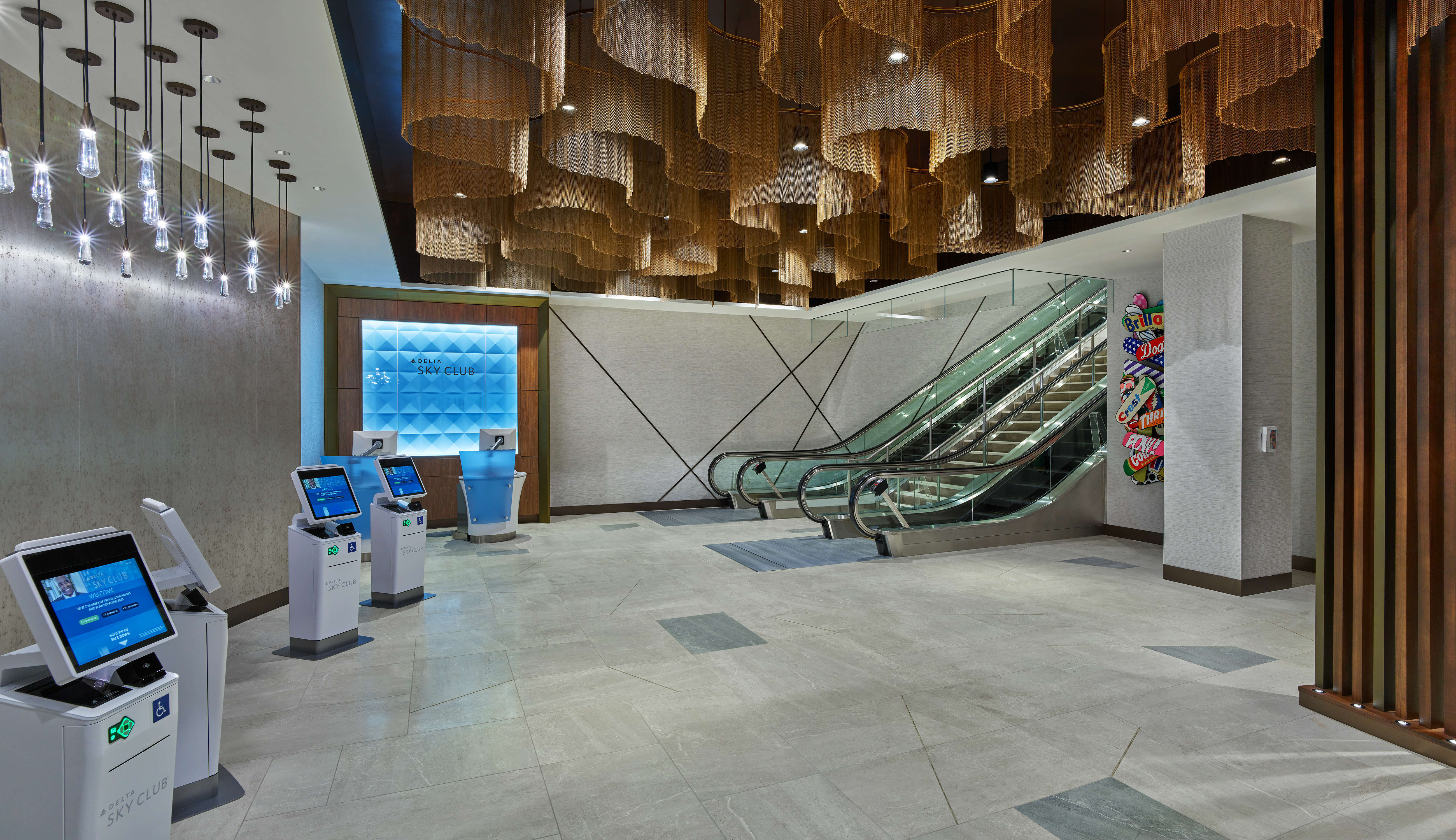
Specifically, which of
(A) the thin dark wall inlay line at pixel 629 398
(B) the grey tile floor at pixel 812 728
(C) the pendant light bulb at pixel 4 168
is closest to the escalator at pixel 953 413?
(A) the thin dark wall inlay line at pixel 629 398

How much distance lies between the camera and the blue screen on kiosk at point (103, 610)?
6.27 ft

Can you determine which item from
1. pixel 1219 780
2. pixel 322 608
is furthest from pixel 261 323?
pixel 1219 780

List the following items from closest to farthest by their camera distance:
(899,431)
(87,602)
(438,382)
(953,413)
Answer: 1. (87,602)
2. (438,382)
3. (953,413)
4. (899,431)

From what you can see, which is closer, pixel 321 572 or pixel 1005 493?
pixel 321 572

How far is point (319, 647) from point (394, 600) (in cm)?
114

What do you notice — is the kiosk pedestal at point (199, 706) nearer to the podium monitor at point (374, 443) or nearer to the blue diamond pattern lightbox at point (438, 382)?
the podium monitor at point (374, 443)

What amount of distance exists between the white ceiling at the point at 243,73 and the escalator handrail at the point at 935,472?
5452 millimetres

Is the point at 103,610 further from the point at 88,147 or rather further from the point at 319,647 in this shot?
the point at 319,647

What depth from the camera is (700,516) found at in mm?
10586

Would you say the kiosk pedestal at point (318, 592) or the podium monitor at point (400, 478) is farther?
the podium monitor at point (400, 478)

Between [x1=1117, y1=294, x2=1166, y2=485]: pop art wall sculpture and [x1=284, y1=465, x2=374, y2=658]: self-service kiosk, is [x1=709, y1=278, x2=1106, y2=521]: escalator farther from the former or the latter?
[x1=284, y1=465, x2=374, y2=658]: self-service kiosk

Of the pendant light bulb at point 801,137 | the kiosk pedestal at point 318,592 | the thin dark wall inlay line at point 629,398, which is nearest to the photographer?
the kiosk pedestal at point 318,592

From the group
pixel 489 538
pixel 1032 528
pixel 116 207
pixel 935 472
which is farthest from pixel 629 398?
pixel 116 207

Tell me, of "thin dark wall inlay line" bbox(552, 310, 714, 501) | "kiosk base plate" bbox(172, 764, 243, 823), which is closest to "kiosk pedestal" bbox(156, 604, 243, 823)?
"kiosk base plate" bbox(172, 764, 243, 823)
